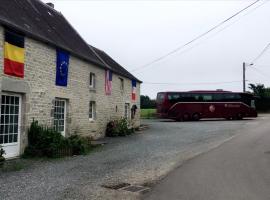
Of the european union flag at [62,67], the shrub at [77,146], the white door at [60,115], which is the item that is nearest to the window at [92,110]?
the white door at [60,115]

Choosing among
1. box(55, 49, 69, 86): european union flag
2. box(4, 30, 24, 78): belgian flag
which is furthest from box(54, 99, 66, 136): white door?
box(4, 30, 24, 78): belgian flag

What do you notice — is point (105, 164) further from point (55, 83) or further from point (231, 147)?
point (231, 147)

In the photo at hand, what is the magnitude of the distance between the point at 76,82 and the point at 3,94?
548 centimetres

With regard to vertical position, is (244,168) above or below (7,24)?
below

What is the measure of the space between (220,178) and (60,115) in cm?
848

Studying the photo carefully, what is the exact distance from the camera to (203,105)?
3722 centimetres

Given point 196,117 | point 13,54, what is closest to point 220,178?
point 13,54

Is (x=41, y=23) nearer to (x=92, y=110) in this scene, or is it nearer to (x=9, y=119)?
(x=9, y=119)

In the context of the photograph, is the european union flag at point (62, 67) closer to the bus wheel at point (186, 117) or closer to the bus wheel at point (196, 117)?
the bus wheel at point (186, 117)

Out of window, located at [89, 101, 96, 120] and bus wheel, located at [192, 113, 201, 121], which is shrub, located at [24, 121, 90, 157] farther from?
bus wheel, located at [192, 113, 201, 121]

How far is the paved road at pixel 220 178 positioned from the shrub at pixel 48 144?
13.7ft

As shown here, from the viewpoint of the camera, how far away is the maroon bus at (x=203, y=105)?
3697 centimetres

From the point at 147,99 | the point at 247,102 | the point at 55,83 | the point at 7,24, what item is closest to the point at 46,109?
the point at 55,83

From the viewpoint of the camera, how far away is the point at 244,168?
10164 mm
